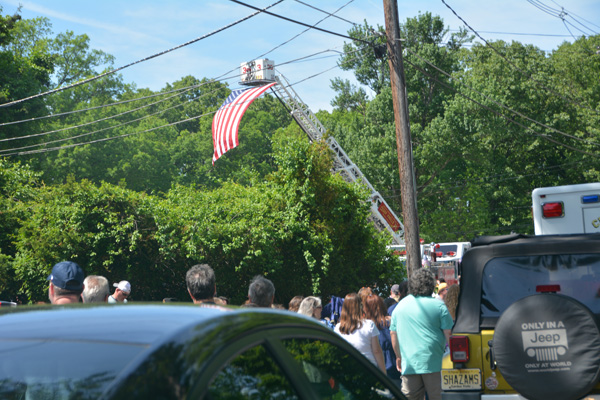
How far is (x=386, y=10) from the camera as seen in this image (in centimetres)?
1448

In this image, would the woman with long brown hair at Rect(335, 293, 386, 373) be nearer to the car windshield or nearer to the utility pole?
the car windshield

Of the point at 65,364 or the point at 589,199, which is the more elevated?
the point at 589,199

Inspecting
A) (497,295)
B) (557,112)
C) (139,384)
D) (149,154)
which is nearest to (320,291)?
(497,295)

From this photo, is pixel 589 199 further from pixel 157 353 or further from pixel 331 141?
pixel 331 141

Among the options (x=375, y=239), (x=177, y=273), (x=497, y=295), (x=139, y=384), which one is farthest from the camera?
(x=375, y=239)

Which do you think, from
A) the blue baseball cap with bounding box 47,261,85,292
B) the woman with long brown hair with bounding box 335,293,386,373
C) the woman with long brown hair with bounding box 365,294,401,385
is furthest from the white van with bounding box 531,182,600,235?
the blue baseball cap with bounding box 47,261,85,292

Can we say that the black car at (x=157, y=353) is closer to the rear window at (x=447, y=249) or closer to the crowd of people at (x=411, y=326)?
the crowd of people at (x=411, y=326)

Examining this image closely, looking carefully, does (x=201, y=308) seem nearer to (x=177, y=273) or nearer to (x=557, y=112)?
(x=177, y=273)

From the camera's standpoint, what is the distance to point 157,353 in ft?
5.59

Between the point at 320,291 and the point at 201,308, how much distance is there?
15728 mm

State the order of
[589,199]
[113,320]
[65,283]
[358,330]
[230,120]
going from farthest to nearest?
[230,120]
[589,199]
[358,330]
[65,283]
[113,320]

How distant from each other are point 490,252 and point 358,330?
163 cm

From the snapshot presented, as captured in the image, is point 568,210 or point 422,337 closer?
point 422,337

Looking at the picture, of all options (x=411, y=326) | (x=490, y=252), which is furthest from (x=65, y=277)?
(x=490, y=252)
